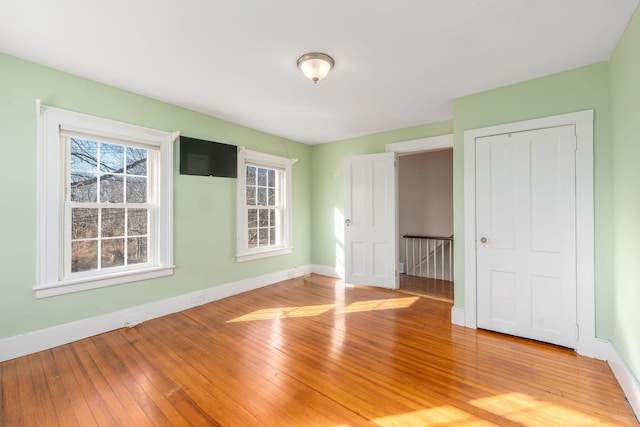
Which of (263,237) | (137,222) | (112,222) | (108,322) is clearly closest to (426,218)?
(263,237)

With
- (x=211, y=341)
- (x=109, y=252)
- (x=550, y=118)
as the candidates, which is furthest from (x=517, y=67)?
(x=109, y=252)

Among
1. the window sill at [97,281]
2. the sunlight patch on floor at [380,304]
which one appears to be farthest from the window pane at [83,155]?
the sunlight patch on floor at [380,304]

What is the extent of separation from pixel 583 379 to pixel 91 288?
447 cm

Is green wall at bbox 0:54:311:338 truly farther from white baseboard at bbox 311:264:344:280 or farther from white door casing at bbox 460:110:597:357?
white door casing at bbox 460:110:597:357

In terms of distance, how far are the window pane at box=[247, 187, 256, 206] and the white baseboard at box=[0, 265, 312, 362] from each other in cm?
124

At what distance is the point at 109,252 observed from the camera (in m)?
3.10

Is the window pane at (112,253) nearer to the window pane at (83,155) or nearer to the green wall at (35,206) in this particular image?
the green wall at (35,206)

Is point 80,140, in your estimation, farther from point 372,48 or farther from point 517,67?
point 517,67

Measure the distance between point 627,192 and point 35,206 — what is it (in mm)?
4874

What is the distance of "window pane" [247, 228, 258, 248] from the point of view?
4637mm

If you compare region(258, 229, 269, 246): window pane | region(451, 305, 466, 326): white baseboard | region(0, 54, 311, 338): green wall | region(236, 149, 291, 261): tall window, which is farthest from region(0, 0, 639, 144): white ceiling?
region(451, 305, 466, 326): white baseboard

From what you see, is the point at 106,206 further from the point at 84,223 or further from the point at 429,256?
the point at 429,256

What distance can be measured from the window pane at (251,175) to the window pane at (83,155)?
6.67 ft

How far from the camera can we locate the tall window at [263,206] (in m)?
4.40
